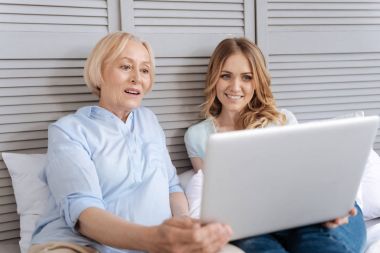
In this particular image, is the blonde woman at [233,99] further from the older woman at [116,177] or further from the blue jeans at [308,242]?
the blue jeans at [308,242]

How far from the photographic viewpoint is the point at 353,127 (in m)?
0.82

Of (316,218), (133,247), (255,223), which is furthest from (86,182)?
(316,218)

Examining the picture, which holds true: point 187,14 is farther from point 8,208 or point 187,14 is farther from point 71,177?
point 8,208

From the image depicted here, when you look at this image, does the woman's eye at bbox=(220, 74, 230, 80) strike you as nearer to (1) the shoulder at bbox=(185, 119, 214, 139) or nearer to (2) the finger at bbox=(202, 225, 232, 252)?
(1) the shoulder at bbox=(185, 119, 214, 139)

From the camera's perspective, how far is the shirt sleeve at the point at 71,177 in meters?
1.03

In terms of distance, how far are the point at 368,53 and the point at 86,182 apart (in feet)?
4.56

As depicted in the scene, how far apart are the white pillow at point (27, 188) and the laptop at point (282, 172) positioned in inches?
28.6

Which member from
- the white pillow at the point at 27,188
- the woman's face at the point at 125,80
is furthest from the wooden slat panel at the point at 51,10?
the white pillow at the point at 27,188

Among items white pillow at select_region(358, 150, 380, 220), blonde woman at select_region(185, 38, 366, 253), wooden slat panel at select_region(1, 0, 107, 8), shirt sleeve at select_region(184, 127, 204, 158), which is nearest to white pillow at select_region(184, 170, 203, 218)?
blonde woman at select_region(185, 38, 366, 253)

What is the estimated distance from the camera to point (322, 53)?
1.78 metres

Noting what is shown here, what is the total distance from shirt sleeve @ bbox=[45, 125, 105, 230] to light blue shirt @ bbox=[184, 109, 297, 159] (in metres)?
0.49

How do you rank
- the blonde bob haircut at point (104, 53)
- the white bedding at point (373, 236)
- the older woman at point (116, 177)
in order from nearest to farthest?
1. the older woman at point (116, 177)
2. the white bedding at point (373, 236)
3. the blonde bob haircut at point (104, 53)

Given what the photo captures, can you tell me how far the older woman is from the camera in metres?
0.88

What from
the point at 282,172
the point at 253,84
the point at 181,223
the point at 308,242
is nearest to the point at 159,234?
the point at 181,223
